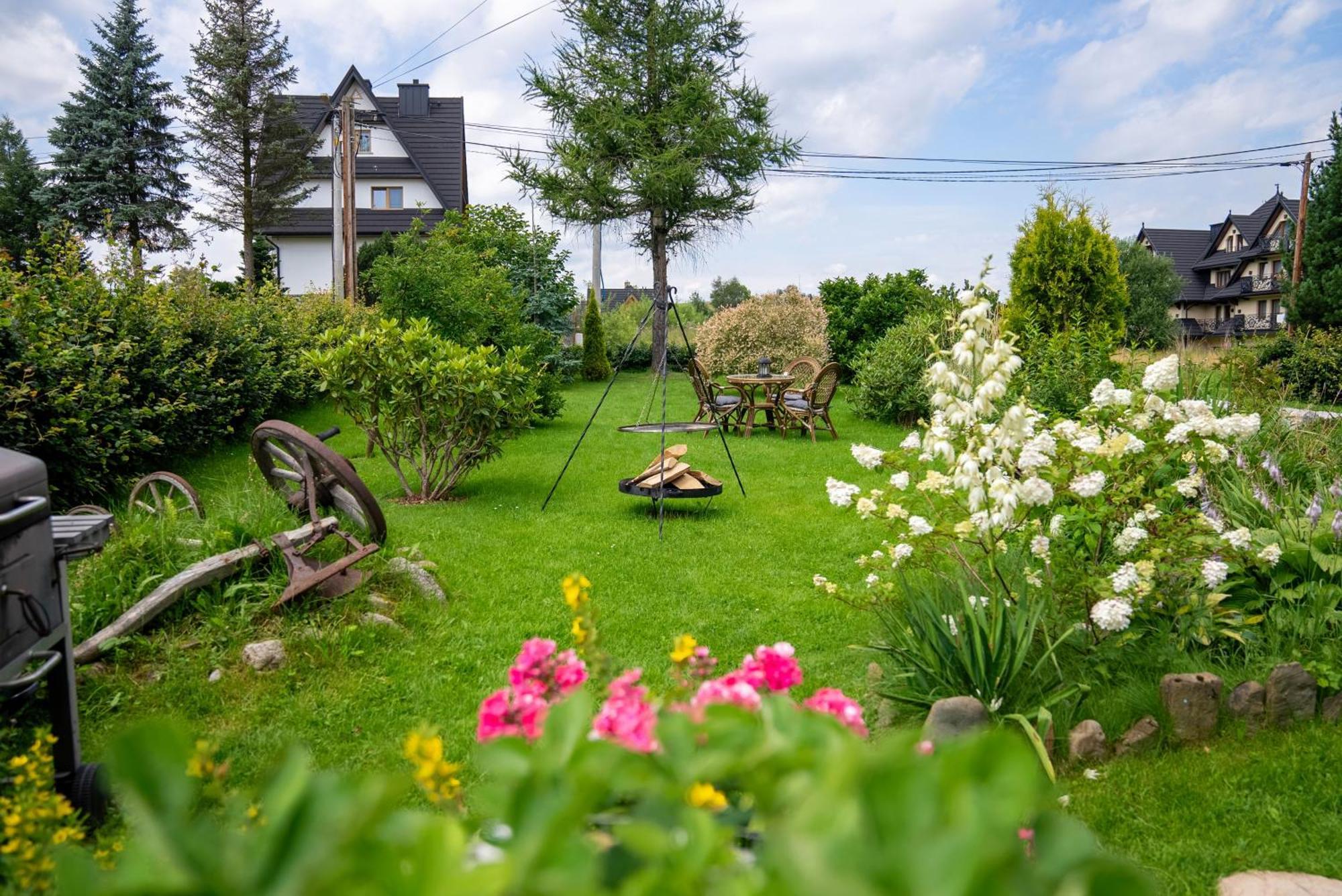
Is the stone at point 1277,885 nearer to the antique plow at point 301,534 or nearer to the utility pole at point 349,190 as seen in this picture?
the antique plow at point 301,534

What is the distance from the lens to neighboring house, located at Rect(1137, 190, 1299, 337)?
38.4 metres

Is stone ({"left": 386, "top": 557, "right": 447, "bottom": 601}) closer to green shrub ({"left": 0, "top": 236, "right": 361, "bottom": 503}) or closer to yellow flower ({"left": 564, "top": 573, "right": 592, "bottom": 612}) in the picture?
green shrub ({"left": 0, "top": 236, "right": 361, "bottom": 503})

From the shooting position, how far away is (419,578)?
4840mm

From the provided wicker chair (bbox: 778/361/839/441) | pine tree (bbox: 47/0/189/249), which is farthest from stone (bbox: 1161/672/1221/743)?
pine tree (bbox: 47/0/189/249)

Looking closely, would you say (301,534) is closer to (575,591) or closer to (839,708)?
(575,591)

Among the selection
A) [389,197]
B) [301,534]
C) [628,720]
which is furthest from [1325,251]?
[389,197]

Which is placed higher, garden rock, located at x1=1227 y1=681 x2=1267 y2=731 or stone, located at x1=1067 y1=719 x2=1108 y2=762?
garden rock, located at x1=1227 y1=681 x2=1267 y2=731

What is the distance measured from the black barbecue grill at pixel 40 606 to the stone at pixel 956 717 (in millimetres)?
2515

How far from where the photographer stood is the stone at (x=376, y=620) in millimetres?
4266

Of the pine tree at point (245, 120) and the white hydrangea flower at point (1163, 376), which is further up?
the pine tree at point (245, 120)

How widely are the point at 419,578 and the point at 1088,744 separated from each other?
338 cm

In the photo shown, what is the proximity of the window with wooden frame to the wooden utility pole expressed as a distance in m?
25.1

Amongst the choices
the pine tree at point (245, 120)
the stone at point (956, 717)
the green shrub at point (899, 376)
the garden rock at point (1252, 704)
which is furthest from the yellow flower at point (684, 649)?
the pine tree at point (245, 120)

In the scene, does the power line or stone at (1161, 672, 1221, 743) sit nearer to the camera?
stone at (1161, 672, 1221, 743)
